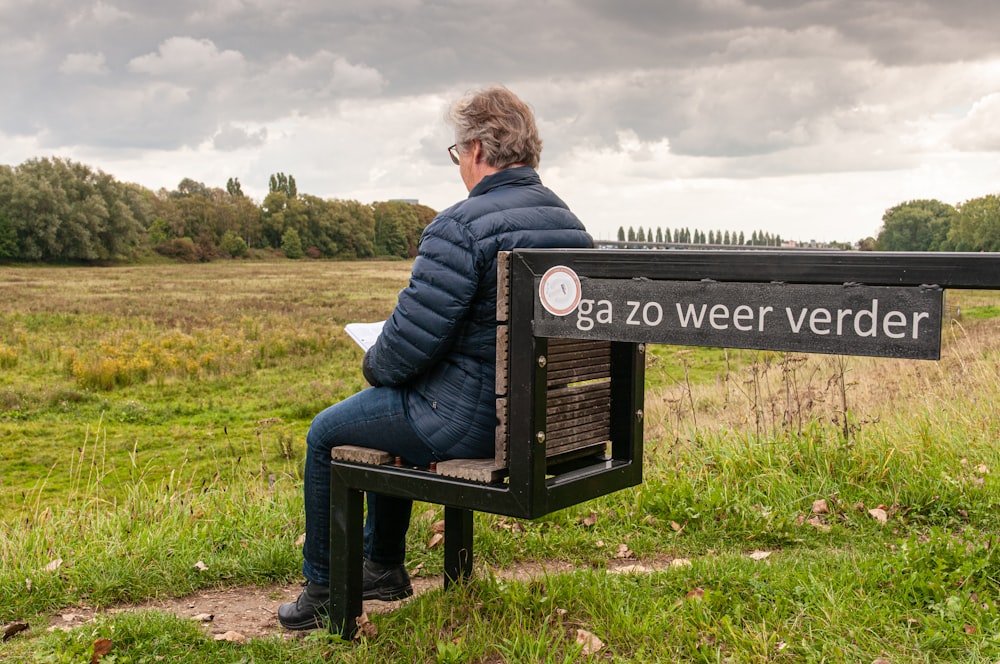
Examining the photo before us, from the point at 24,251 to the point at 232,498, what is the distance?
73449 millimetres

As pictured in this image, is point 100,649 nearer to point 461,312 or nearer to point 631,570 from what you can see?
point 461,312

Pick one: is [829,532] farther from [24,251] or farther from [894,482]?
[24,251]

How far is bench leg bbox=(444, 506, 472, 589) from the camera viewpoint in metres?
4.22

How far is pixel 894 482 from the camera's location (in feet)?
17.1

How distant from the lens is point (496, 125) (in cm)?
349

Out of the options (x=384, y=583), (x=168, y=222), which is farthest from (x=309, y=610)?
(x=168, y=222)

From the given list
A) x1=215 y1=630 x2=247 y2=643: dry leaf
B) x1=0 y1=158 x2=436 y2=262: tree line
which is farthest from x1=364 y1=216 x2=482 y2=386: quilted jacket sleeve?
x1=0 y1=158 x2=436 y2=262: tree line

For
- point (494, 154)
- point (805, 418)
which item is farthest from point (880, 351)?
point (805, 418)

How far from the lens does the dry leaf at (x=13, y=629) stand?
3.85 meters

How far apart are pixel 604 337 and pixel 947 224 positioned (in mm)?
40878

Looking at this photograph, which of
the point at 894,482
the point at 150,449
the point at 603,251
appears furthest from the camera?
the point at 150,449

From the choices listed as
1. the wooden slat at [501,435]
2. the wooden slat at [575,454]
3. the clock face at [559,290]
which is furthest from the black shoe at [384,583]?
Result: the clock face at [559,290]

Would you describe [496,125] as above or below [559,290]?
above

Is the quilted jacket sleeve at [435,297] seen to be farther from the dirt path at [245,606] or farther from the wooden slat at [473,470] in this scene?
the dirt path at [245,606]
